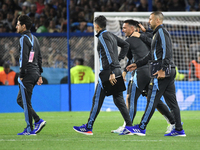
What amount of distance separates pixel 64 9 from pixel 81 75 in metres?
4.43

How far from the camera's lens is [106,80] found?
6.13 metres

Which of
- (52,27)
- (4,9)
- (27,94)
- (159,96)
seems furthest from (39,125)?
(4,9)

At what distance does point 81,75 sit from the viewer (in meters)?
13.2

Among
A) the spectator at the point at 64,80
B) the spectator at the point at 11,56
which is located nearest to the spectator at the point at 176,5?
the spectator at the point at 64,80

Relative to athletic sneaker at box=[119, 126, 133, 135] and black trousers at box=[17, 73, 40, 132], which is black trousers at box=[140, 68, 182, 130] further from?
black trousers at box=[17, 73, 40, 132]

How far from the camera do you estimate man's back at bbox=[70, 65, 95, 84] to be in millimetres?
13125

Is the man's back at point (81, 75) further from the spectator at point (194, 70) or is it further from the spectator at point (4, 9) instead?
the spectator at point (4, 9)

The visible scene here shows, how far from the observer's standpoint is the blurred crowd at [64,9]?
15.7 m

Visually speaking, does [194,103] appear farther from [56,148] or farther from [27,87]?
[56,148]

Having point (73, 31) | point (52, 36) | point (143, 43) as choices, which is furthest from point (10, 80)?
point (143, 43)

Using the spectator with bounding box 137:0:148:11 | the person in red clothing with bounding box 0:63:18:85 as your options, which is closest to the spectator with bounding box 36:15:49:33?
the person in red clothing with bounding box 0:63:18:85

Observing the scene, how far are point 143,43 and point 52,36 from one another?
295 inches

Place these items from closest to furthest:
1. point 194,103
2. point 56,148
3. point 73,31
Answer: point 56,148 → point 194,103 → point 73,31

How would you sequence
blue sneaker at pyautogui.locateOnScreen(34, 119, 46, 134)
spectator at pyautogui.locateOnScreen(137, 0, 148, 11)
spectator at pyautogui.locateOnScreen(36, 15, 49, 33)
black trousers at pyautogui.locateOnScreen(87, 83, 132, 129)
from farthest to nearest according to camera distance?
spectator at pyautogui.locateOnScreen(137, 0, 148, 11) < spectator at pyautogui.locateOnScreen(36, 15, 49, 33) < blue sneaker at pyautogui.locateOnScreen(34, 119, 46, 134) < black trousers at pyautogui.locateOnScreen(87, 83, 132, 129)
